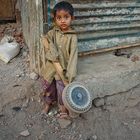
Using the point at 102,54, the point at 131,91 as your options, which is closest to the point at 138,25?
the point at 102,54

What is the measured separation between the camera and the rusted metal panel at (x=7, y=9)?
5.58 m

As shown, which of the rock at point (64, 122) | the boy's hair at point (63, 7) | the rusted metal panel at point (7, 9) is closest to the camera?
the boy's hair at point (63, 7)

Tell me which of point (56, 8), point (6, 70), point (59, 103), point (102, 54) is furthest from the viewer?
point (102, 54)

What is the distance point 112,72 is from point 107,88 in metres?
0.21

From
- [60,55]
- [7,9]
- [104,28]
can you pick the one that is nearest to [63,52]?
[60,55]

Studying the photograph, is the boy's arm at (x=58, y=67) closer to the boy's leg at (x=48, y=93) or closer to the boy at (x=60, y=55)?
the boy at (x=60, y=55)

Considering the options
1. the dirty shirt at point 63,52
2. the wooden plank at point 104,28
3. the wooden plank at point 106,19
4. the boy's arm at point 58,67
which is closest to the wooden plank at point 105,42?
the wooden plank at point 104,28

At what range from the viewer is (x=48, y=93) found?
416cm

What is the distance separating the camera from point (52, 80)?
4113mm

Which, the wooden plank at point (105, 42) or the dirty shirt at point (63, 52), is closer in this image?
the dirty shirt at point (63, 52)

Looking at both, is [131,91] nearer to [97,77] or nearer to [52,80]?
[97,77]

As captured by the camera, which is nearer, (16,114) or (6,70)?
(16,114)

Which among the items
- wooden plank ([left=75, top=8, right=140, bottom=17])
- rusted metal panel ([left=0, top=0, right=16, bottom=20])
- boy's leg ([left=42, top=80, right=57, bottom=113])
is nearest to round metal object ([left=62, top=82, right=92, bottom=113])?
boy's leg ([left=42, top=80, right=57, bottom=113])

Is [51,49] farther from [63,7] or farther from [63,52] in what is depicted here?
[63,7]
